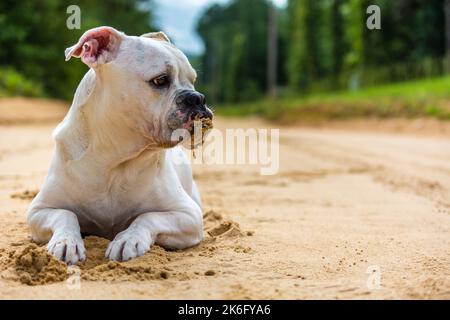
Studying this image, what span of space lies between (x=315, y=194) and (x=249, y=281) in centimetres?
359

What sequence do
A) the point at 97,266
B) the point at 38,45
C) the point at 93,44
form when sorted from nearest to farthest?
the point at 97,266, the point at 93,44, the point at 38,45

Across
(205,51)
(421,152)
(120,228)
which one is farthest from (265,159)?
(205,51)

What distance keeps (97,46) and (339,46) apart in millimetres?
45878

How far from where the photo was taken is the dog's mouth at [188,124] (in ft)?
12.2

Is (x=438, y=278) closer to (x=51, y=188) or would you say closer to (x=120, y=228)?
(x=120, y=228)

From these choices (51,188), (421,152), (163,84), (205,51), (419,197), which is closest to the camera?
(163,84)

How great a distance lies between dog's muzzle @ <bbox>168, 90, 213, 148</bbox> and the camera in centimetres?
371

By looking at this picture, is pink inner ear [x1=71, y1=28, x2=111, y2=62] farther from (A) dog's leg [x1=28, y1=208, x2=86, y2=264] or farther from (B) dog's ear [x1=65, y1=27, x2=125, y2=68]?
(A) dog's leg [x1=28, y1=208, x2=86, y2=264]

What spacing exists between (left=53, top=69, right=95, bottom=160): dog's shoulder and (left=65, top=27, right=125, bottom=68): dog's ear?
0.16 m

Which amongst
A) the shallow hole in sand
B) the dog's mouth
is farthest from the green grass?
the shallow hole in sand

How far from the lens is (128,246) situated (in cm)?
354

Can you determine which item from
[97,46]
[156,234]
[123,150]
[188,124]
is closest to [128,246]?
[156,234]

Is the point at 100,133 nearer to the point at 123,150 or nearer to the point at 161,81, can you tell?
the point at 123,150

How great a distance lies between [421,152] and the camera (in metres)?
11.1
